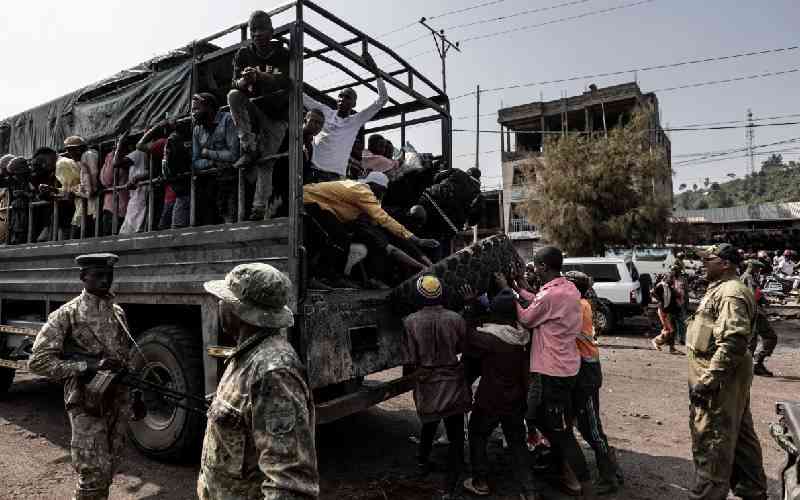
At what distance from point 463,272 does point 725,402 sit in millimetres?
1863

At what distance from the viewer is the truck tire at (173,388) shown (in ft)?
12.3

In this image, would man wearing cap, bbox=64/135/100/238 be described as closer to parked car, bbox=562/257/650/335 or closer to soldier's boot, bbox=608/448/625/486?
soldier's boot, bbox=608/448/625/486

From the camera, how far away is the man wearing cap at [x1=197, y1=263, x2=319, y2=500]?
4.91 ft

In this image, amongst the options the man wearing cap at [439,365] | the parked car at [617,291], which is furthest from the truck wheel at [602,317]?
the man wearing cap at [439,365]

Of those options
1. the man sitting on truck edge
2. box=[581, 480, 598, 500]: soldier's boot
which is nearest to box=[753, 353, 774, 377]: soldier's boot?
box=[581, 480, 598, 500]: soldier's boot

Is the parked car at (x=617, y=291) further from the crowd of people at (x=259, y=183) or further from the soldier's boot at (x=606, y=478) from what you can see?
the soldier's boot at (x=606, y=478)

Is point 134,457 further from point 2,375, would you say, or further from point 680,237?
point 680,237

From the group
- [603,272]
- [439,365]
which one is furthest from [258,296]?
[603,272]

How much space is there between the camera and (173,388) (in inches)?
149

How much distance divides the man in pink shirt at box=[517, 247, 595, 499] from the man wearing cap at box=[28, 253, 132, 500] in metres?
2.70

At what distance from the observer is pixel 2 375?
6.18 metres

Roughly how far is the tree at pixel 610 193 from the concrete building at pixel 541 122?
760 centimetres

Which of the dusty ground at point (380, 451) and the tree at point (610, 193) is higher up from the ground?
the tree at point (610, 193)

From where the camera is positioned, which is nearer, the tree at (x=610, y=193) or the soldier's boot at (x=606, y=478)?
the soldier's boot at (x=606, y=478)
